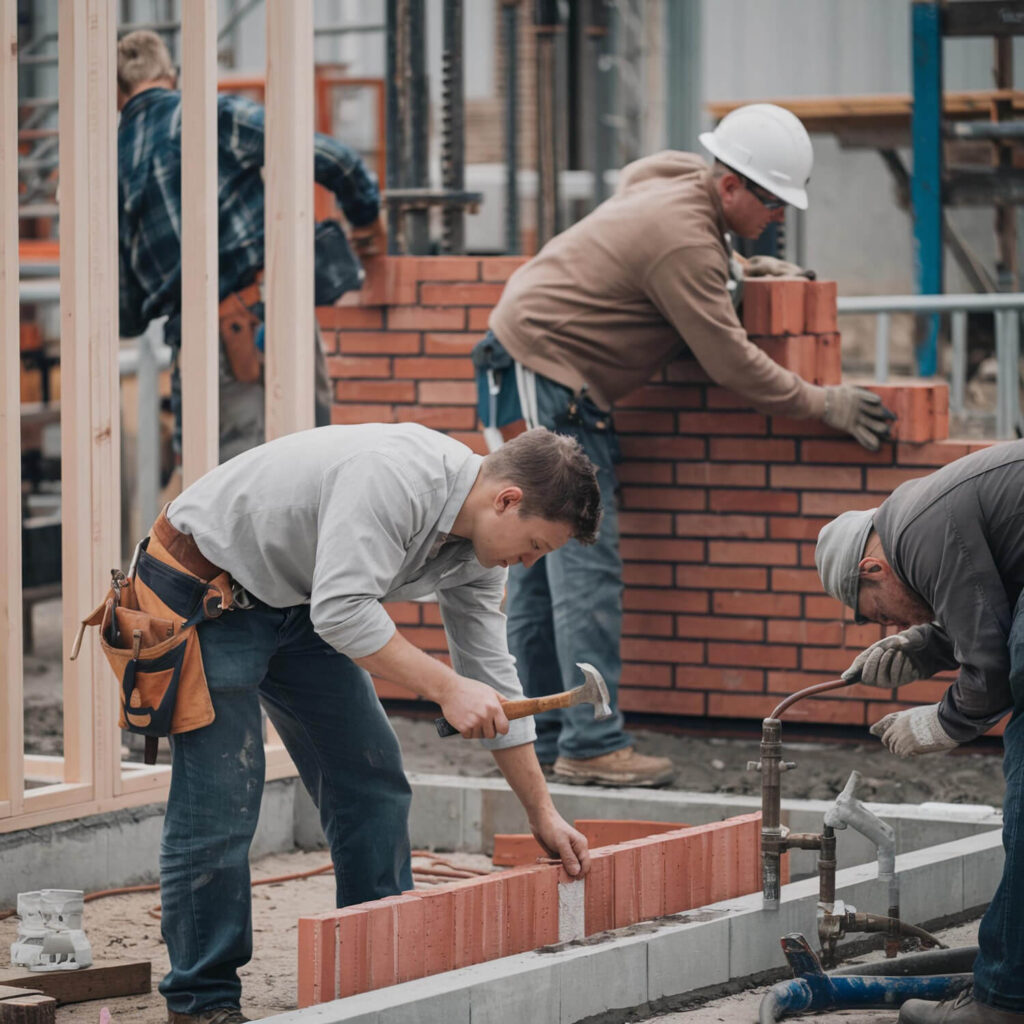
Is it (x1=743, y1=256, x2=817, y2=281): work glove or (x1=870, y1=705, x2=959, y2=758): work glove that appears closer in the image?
(x1=870, y1=705, x2=959, y2=758): work glove

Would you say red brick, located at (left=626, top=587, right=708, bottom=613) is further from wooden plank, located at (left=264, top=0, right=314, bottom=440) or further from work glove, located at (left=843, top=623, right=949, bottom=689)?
work glove, located at (left=843, top=623, right=949, bottom=689)

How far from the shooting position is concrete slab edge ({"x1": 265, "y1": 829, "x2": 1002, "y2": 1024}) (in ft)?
10.3

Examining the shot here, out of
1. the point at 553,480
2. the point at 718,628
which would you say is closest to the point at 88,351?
the point at 553,480

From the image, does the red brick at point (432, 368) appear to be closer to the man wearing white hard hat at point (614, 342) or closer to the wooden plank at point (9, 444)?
the man wearing white hard hat at point (614, 342)


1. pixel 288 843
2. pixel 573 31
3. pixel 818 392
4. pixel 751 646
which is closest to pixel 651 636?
pixel 751 646

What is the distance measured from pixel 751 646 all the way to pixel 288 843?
1749 millimetres

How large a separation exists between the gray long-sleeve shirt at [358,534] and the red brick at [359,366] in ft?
9.04

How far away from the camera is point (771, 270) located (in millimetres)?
5703

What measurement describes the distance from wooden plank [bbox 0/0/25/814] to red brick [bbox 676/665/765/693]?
2442mm

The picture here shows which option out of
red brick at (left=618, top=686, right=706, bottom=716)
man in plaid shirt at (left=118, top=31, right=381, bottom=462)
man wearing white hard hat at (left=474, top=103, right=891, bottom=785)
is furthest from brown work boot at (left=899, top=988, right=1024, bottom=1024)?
man in plaid shirt at (left=118, top=31, right=381, bottom=462)

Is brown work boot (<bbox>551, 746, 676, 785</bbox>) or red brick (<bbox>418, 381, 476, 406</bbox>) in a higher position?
red brick (<bbox>418, 381, 476, 406</bbox>)

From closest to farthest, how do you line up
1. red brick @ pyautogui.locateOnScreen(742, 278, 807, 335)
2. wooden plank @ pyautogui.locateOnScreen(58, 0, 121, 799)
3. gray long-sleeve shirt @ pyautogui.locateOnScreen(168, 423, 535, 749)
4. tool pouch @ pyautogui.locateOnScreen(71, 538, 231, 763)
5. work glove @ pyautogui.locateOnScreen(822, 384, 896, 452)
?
gray long-sleeve shirt @ pyautogui.locateOnScreen(168, 423, 535, 749)
tool pouch @ pyautogui.locateOnScreen(71, 538, 231, 763)
wooden plank @ pyautogui.locateOnScreen(58, 0, 121, 799)
work glove @ pyautogui.locateOnScreen(822, 384, 896, 452)
red brick @ pyautogui.locateOnScreen(742, 278, 807, 335)

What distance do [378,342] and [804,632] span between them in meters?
1.91

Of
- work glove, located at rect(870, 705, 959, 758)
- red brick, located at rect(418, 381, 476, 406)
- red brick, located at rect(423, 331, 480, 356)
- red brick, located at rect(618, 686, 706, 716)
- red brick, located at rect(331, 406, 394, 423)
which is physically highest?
red brick, located at rect(423, 331, 480, 356)
